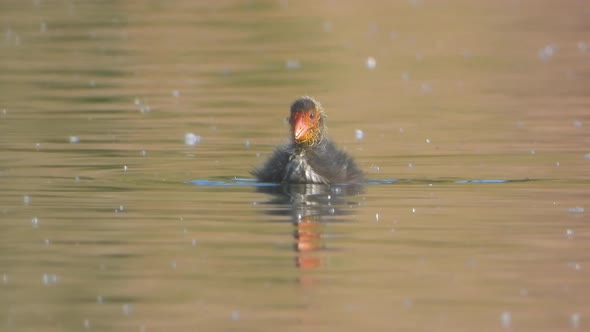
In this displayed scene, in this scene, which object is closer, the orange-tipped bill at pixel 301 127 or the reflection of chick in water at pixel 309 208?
the reflection of chick in water at pixel 309 208

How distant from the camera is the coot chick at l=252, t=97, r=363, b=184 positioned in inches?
509

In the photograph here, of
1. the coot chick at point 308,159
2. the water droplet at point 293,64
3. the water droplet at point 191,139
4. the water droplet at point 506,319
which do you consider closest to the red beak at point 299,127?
the coot chick at point 308,159

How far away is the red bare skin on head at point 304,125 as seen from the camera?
1298 cm

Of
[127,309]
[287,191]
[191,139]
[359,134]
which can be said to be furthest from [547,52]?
[127,309]

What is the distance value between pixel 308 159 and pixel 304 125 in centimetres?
28

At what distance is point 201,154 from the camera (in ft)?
48.1

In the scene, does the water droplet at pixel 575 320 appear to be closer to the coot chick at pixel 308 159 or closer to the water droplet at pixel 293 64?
the coot chick at pixel 308 159

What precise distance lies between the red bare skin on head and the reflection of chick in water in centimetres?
44

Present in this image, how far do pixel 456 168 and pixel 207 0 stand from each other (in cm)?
2464

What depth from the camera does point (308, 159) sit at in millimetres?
13086

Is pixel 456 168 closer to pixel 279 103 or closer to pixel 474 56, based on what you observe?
pixel 279 103

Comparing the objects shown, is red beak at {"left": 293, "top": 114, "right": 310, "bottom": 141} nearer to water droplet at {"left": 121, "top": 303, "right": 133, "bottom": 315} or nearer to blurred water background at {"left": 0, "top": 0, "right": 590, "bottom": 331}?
blurred water background at {"left": 0, "top": 0, "right": 590, "bottom": 331}

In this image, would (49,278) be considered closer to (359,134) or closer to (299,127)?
(299,127)

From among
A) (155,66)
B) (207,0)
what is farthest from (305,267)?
(207,0)
